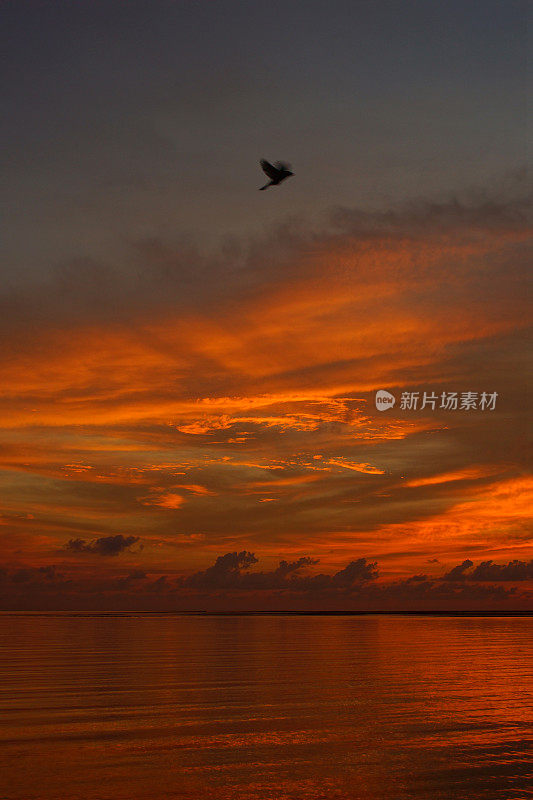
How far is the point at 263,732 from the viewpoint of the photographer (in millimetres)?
20406

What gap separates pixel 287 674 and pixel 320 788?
65.8ft

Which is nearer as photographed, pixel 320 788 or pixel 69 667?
pixel 320 788

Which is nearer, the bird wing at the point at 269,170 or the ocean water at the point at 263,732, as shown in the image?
the ocean water at the point at 263,732

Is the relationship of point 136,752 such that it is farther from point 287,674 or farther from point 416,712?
point 287,674

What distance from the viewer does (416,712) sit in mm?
23859

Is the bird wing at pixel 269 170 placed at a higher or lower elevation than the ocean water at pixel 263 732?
higher

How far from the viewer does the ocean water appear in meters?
15.2

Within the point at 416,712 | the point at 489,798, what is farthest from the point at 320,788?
the point at 416,712

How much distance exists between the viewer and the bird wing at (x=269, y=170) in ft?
86.2

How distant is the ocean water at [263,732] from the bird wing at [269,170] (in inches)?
704

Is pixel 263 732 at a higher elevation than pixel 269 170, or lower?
lower

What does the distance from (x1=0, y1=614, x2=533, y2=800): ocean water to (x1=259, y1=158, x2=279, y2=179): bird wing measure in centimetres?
1788

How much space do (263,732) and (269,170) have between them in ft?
59.9

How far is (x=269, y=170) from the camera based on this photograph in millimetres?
26609
